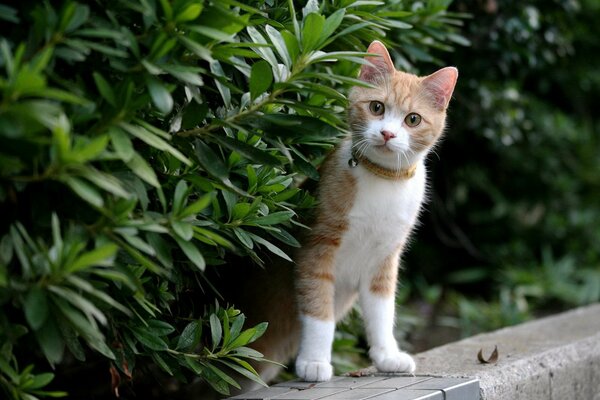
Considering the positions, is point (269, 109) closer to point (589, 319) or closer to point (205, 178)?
point (205, 178)

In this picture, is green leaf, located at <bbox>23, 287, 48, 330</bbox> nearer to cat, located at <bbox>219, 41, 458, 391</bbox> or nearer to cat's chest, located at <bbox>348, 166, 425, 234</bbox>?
cat, located at <bbox>219, 41, 458, 391</bbox>

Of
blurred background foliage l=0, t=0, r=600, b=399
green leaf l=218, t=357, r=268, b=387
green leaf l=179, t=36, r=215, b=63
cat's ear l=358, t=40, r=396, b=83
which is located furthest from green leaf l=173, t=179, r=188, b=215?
cat's ear l=358, t=40, r=396, b=83

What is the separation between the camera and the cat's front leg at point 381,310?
3131 millimetres

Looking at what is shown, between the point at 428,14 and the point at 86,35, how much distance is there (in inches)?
75.3

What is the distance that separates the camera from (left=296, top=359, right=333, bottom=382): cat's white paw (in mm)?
2916

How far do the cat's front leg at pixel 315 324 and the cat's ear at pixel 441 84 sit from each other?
30.9 inches

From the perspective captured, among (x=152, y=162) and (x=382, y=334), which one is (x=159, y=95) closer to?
(x=152, y=162)

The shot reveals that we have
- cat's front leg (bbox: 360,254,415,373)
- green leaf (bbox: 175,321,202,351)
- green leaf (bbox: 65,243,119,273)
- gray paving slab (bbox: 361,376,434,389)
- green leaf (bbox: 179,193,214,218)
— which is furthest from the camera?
cat's front leg (bbox: 360,254,415,373)

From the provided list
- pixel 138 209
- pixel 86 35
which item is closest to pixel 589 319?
pixel 138 209

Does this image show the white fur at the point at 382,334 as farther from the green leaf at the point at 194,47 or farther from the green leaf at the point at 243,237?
the green leaf at the point at 194,47

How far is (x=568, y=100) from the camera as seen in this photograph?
279 inches

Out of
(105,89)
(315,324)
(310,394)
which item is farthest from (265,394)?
(105,89)

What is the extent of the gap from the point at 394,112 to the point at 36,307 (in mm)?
1694

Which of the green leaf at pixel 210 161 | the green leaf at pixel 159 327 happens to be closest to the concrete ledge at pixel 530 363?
the green leaf at pixel 159 327
